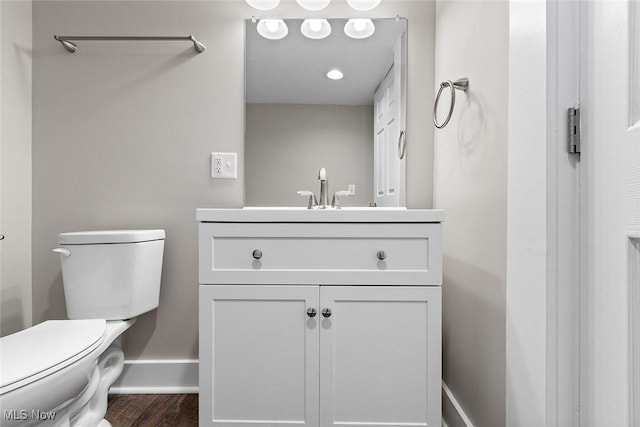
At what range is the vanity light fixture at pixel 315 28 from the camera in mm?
1657

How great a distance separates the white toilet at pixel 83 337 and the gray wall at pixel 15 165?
1.11 feet

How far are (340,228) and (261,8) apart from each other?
111 cm

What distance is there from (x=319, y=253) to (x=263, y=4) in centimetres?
117

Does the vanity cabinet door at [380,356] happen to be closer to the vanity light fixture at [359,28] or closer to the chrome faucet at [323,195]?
the chrome faucet at [323,195]

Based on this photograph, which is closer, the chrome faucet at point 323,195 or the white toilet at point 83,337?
the white toilet at point 83,337

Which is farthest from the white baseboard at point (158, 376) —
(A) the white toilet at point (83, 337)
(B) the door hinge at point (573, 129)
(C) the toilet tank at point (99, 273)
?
(B) the door hinge at point (573, 129)

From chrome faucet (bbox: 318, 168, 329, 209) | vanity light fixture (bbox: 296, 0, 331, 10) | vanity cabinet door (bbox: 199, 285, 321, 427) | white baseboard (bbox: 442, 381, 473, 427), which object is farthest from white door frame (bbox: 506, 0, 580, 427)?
vanity light fixture (bbox: 296, 0, 331, 10)

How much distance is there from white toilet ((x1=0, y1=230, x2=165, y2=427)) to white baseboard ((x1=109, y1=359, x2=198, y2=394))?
0.59 ft

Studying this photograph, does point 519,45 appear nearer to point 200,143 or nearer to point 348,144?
point 348,144

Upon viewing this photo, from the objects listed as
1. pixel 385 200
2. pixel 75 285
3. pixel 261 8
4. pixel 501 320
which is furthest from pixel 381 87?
pixel 75 285

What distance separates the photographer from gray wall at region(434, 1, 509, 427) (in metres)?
1.01

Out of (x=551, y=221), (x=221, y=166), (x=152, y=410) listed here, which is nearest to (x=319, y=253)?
(x=551, y=221)

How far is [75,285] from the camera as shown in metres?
1.42

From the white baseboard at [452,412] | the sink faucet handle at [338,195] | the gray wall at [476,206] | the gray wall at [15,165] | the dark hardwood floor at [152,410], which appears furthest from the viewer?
the sink faucet handle at [338,195]
